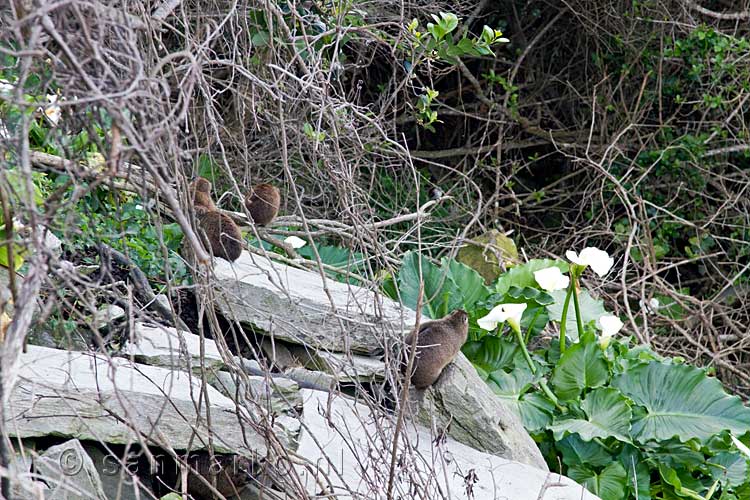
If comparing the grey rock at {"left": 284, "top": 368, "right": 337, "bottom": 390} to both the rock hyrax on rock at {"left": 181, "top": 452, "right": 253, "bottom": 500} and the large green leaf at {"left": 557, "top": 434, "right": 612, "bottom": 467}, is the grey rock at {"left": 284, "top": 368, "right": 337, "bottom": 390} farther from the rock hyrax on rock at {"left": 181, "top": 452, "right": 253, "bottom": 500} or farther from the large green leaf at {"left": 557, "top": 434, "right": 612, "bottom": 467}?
the large green leaf at {"left": 557, "top": 434, "right": 612, "bottom": 467}

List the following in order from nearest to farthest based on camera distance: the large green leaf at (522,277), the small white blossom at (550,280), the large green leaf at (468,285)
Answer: the small white blossom at (550,280) → the large green leaf at (468,285) → the large green leaf at (522,277)

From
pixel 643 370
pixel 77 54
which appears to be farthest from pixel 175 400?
pixel 643 370

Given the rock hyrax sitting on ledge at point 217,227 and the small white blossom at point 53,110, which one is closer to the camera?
the small white blossom at point 53,110

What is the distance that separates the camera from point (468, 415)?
4926 millimetres

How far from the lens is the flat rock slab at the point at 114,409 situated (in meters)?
3.34

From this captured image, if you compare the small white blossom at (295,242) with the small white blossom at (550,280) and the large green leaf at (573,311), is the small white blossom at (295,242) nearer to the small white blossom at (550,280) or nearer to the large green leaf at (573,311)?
the small white blossom at (550,280)

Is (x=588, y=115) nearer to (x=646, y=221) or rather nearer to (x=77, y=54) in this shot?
(x=646, y=221)

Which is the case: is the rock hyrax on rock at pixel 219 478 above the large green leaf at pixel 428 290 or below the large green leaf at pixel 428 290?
above

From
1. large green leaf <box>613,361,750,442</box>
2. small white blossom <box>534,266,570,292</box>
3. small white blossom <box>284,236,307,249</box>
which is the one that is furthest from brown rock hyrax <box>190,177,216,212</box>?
large green leaf <box>613,361,750,442</box>

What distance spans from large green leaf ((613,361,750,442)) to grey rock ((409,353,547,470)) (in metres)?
0.95

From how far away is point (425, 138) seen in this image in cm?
1005

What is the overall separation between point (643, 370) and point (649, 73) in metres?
4.23

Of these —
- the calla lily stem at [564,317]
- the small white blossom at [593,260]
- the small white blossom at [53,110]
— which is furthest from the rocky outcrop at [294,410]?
the small white blossom at [593,260]

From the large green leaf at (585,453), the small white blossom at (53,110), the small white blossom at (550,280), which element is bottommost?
the large green leaf at (585,453)
